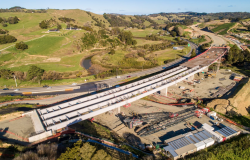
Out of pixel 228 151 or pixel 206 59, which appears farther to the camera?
pixel 206 59

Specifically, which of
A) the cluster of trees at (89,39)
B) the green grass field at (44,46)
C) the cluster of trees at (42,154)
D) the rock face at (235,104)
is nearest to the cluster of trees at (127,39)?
the cluster of trees at (89,39)

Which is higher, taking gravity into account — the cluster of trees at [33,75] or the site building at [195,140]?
the cluster of trees at [33,75]

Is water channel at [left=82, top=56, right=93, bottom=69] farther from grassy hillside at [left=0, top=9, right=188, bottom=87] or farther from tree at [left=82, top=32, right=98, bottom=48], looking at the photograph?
tree at [left=82, top=32, right=98, bottom=48]

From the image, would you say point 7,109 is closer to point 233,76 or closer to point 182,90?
point 182,90

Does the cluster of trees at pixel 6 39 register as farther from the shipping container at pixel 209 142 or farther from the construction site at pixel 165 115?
the shipping container at pixel 209 142

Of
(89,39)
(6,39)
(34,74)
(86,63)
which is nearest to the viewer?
(34,74)

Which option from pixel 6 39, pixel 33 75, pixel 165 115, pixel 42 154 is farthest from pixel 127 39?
pixel 42 154

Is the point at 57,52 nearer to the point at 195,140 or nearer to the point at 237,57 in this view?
the point at 195,140
